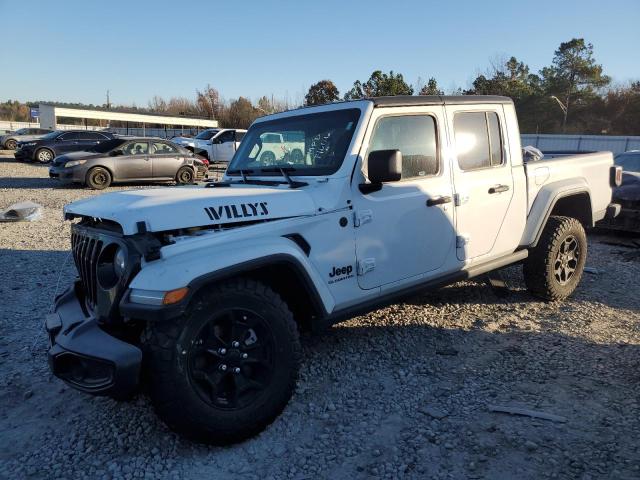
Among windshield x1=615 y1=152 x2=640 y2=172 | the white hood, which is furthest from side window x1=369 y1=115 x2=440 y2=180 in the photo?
windshield x1=615 y1=152 x2=640 y2=172

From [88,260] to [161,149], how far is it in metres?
12.9

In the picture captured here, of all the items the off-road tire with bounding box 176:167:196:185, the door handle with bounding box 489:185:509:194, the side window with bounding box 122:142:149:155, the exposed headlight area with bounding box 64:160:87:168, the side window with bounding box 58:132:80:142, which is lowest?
the door handle with bounding box 489:185:509:194

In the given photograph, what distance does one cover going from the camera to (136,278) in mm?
2520

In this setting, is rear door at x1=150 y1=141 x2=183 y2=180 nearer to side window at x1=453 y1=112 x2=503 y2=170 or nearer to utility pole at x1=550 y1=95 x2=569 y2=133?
side window at x1=453 y1=112 x2=503 y2=170

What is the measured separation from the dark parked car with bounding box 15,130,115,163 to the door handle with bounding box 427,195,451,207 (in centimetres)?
2047

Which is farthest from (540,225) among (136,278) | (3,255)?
(3,255)

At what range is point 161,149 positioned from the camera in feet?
49.6

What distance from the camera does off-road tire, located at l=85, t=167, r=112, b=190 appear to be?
13.6 meters

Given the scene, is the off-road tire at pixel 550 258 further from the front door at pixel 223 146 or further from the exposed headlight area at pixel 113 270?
the front door at pixel 223 146

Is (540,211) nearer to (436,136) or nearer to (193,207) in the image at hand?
(436,136)

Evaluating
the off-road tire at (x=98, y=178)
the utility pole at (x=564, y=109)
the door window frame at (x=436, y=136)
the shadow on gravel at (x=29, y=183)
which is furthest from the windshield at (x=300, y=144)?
the utility pole at (x=564, y=109)

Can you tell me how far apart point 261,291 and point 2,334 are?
116 inches

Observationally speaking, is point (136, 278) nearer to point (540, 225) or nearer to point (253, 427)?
point (253, 427)

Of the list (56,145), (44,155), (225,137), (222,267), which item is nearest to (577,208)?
(222,267)
